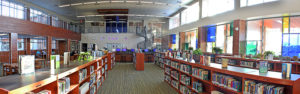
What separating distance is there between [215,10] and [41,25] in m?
11.7

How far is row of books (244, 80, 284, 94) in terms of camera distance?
207cm

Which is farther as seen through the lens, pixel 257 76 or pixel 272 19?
pixel 272 19

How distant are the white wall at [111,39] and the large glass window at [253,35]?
1206 centimetres

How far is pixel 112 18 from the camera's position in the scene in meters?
17.5

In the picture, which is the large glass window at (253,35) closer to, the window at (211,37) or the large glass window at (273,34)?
the large glass window at (273,34)

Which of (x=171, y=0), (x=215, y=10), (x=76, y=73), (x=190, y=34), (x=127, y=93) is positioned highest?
(x=171, y=0)

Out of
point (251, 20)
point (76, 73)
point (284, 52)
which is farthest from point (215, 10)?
point (76, 73)

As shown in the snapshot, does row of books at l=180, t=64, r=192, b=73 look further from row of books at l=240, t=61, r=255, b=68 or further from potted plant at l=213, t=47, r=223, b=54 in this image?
potted plant at l=213, t=47, r=223, b=54

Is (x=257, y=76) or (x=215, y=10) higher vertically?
(x=215, y=10)

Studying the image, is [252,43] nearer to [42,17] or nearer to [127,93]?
[127,93]

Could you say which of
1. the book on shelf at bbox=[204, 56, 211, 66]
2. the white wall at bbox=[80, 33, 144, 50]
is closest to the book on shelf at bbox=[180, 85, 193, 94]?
the book on shelf at bbox=[204, 56, 211, 66]

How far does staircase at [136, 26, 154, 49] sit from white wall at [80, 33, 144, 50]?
598 mm

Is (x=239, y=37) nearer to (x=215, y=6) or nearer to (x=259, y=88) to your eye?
(x=215, y=6)

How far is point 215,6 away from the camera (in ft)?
32.0
